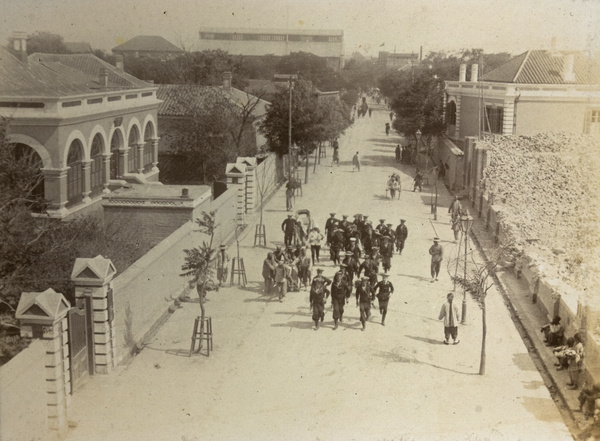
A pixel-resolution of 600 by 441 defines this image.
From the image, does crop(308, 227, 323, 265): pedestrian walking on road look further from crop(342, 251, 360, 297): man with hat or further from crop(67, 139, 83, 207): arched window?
crop(67, 139, 83, 207): arched window

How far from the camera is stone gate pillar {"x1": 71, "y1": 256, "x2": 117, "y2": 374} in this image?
497 inches

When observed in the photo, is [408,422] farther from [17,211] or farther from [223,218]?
[223,218]

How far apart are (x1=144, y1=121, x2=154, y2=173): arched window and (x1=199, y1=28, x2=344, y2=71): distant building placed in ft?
16.7

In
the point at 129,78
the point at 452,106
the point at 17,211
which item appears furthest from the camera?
the point at 452,106

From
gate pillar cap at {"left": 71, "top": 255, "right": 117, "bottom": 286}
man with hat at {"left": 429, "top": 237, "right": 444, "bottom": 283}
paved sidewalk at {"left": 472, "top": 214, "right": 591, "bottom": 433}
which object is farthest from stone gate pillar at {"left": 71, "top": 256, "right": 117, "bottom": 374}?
man with hat at {"left": 429, "top": 237, "right": 444, "bottom": 283}

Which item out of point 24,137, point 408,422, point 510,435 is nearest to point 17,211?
point 24,137

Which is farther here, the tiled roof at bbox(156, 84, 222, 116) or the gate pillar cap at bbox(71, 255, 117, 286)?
the tiled roof at bbox(156, 84, 222, 116)

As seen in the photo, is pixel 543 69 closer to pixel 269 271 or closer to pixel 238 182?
pixel 238 182

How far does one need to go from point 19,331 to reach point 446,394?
8567 mm

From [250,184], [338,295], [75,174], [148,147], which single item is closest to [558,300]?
[338,295]

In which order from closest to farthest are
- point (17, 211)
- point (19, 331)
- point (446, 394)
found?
point (446, 394) < point (19, 331) < point (17, 211)

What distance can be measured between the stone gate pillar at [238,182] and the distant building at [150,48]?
114ft

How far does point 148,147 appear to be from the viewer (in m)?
35.0

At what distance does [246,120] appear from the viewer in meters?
39.6
